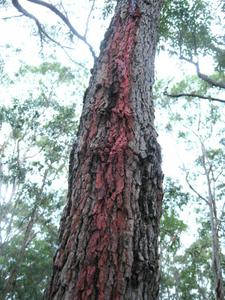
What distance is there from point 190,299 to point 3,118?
38.1 ft

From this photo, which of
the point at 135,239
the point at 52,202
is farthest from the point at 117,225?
the point at 52,202

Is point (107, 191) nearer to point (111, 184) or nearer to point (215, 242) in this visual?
point (111, 184)

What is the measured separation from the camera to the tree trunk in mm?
1122

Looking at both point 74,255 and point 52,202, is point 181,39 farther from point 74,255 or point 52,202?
point 74,255

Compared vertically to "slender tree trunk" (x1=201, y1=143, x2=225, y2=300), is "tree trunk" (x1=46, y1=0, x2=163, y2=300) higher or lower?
lower

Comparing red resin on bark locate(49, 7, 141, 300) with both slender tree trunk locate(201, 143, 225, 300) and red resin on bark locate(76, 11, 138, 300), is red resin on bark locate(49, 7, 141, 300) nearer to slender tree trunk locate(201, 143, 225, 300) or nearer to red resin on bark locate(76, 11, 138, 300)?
red resin on bark locate(76, 11, 138, 300)

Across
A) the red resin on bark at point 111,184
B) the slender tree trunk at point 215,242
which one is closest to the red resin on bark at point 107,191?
the red resin on bark at point 111,184

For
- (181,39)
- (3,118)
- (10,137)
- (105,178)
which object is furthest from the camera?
(10,137)

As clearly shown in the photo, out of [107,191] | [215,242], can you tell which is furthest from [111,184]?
[215,242]

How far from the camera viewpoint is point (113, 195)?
1299 millimetres

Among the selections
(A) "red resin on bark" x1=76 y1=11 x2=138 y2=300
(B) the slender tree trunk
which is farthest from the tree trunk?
(B) the slender tree trunk

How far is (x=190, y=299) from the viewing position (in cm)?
1549

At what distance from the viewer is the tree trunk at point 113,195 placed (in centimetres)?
112

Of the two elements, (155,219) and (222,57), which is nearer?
(155,219)
